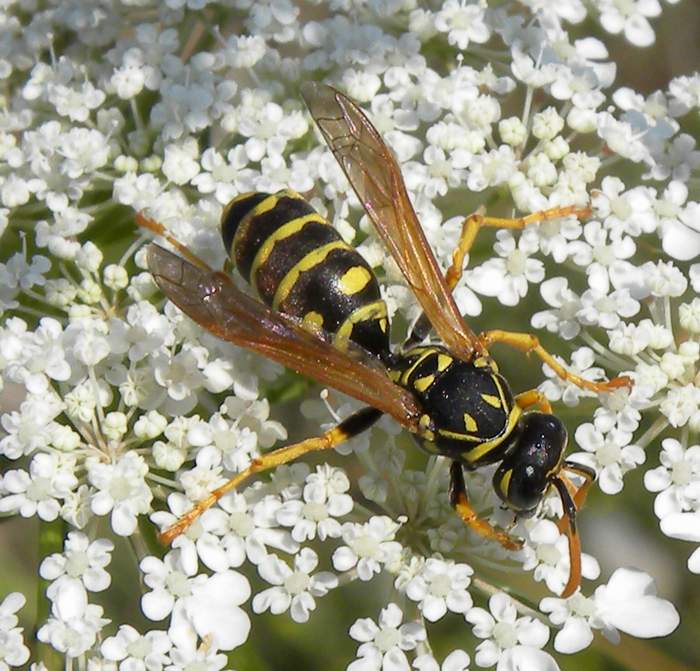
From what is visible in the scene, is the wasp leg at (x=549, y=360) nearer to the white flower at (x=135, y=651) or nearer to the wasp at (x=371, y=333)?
the wasp at (x=371, y=333)

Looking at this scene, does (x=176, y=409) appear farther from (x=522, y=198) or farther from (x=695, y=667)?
(x=695, y=667)

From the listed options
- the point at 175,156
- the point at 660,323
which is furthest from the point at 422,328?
the point at 175,156

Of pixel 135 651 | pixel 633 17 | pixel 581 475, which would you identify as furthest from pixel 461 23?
pixel 135 651

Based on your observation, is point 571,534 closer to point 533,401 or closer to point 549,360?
point 533,401

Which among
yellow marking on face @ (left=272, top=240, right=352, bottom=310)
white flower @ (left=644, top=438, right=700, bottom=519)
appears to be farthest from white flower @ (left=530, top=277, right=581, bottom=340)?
yellow marking on face @ (left=272, top=240, right=352, bottom=310)

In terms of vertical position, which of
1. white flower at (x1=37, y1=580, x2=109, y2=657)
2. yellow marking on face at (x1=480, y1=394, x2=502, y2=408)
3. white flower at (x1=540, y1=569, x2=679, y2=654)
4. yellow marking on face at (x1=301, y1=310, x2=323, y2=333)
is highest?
yellow marking on face at (x1=301, y1=310, x2=323, y2=333)

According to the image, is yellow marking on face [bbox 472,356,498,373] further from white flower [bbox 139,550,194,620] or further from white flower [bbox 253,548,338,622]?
white flower [bbox 139,550,194,620]

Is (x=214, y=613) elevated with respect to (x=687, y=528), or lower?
lower
